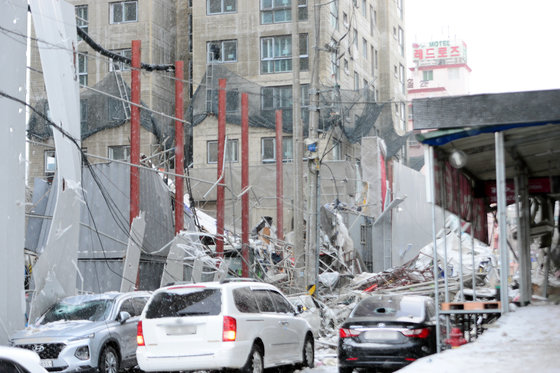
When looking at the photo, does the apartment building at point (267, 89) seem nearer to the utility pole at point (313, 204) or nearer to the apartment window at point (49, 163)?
the apartment window at point (49, 163)

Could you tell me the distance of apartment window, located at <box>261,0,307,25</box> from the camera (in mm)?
47625

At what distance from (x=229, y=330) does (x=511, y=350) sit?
181 inches

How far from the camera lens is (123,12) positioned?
1944 inches

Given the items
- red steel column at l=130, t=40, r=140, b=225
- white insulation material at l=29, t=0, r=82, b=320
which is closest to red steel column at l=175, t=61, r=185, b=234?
red steel column at l=130, t=40, r=140, b=225

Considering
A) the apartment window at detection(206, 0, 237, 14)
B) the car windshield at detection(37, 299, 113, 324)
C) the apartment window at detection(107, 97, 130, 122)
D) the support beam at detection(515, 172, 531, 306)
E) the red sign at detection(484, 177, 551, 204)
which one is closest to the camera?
the support beam at detection(515, 172, 531, 306)

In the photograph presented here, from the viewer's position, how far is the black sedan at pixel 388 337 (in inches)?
516

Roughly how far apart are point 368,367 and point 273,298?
2.10 m

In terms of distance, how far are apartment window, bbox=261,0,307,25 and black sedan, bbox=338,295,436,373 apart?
3557 cm

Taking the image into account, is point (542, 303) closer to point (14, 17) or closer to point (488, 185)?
point (488, 185)

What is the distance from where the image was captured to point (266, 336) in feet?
43.7

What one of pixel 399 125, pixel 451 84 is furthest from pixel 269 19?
pixel 451 84

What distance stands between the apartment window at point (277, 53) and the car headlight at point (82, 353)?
3473 centimetres

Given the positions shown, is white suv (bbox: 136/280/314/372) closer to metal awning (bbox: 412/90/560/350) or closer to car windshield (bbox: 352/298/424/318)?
car windshield (bbox: 352/298/424/318)

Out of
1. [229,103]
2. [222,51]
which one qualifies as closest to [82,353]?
[229,103]
